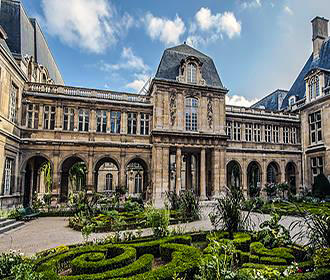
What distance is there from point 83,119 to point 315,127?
20044mm

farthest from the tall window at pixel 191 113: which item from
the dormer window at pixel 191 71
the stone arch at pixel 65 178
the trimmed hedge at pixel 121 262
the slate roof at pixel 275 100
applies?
the trimmed hedge at pixel 121 262

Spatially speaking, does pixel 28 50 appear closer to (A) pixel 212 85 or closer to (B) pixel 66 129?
(B) pixel 66 129

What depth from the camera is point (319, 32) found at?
23672 mm

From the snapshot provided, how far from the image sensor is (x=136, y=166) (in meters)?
36.6

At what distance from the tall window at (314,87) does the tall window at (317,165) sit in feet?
18.4

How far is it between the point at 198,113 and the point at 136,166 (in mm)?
18269

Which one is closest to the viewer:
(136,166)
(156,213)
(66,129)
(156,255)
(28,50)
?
(156,255)

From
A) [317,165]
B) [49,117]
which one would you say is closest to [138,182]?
[49,117]

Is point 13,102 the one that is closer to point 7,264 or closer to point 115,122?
point 115,122

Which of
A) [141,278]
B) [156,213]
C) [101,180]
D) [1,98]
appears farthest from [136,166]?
[141,278]

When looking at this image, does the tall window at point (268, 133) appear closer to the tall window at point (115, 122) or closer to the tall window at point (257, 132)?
the tall window at point (257, 132)

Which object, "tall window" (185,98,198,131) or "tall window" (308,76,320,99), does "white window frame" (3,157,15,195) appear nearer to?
"tall window" (185,98,198,131)

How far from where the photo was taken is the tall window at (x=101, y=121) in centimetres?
1902

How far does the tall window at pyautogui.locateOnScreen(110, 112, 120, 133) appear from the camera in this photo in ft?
63.6
